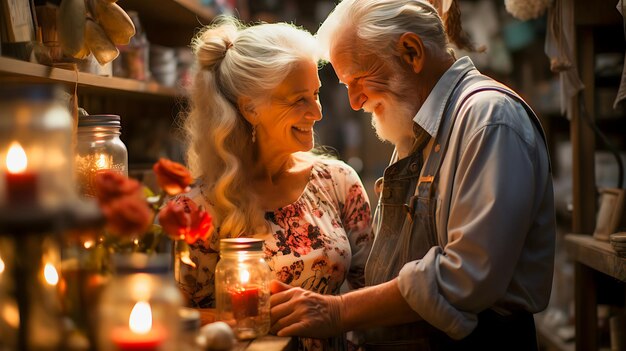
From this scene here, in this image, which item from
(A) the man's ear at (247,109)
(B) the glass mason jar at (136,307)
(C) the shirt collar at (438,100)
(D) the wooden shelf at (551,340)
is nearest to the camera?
(B) the glass mason jar at (136,307)

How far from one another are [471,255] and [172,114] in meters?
2.17

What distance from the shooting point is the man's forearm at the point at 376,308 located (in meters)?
1.56

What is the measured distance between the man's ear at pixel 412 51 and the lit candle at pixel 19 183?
1.11 m

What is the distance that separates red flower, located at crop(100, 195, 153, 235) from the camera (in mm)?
1005

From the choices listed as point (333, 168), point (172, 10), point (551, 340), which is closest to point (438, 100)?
point (333, 168)

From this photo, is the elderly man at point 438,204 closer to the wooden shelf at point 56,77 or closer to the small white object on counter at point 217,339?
the small white object on counter at point 217,339

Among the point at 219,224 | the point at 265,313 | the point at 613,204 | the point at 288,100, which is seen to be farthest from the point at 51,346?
the point at 613,204

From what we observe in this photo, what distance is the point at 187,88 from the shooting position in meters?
2.10

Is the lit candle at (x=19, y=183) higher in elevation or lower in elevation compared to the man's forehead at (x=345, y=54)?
lower

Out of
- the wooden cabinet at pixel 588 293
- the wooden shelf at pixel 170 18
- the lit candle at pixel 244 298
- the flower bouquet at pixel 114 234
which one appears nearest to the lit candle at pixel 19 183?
the flower bouquet at pixel 114 234

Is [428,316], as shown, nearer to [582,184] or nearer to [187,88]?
[187,88]

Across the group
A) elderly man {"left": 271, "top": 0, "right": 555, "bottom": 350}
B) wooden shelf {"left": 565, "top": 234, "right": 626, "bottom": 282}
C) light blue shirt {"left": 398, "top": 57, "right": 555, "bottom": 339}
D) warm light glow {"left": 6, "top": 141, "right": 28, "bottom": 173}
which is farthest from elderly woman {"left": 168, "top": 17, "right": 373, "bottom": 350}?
warm light glow {"left": 6, "top": 141, "right": 28, "bottom": 173}

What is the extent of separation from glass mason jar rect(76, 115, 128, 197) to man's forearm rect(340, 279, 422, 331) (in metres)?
0.65

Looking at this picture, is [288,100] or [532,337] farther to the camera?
[288,100]
